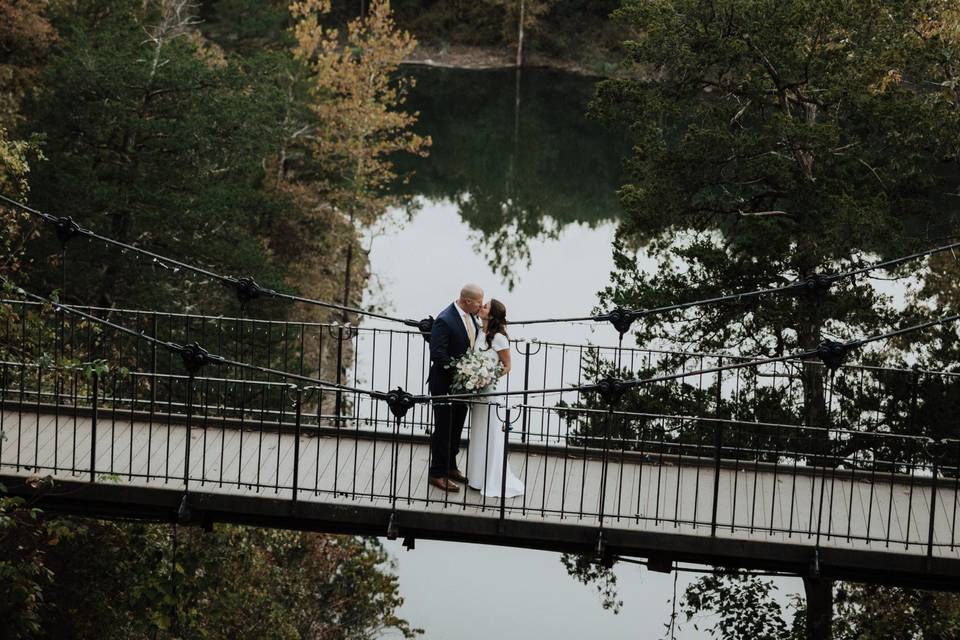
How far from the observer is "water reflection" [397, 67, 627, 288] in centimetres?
3631

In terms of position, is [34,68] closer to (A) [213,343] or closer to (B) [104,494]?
(A) [213,343]

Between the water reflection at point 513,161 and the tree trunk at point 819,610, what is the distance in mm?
19012

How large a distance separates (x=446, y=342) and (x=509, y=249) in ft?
82.5

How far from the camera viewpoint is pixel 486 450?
9500mm

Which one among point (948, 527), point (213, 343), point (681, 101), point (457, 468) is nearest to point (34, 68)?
point (213, 343)

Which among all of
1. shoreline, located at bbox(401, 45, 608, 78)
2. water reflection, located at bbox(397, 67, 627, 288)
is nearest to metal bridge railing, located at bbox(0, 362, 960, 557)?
water reflection, located at bbox(397, 67, 627, 288)

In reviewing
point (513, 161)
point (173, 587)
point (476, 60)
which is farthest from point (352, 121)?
point (476, 60)

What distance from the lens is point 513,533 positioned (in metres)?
9.02

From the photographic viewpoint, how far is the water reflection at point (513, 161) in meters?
36.3

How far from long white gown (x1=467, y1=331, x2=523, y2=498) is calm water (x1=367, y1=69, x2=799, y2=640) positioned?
8.16 m

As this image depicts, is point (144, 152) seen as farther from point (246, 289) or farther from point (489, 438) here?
point (489, 438)

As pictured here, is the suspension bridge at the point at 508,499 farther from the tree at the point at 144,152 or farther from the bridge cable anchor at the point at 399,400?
the tree at the point at 144,152

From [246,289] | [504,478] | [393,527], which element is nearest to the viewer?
[504,478]

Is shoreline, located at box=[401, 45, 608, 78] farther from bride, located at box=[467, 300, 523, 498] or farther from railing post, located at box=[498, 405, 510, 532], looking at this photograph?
railing post, located at box=[498, 405, 510, 532]
